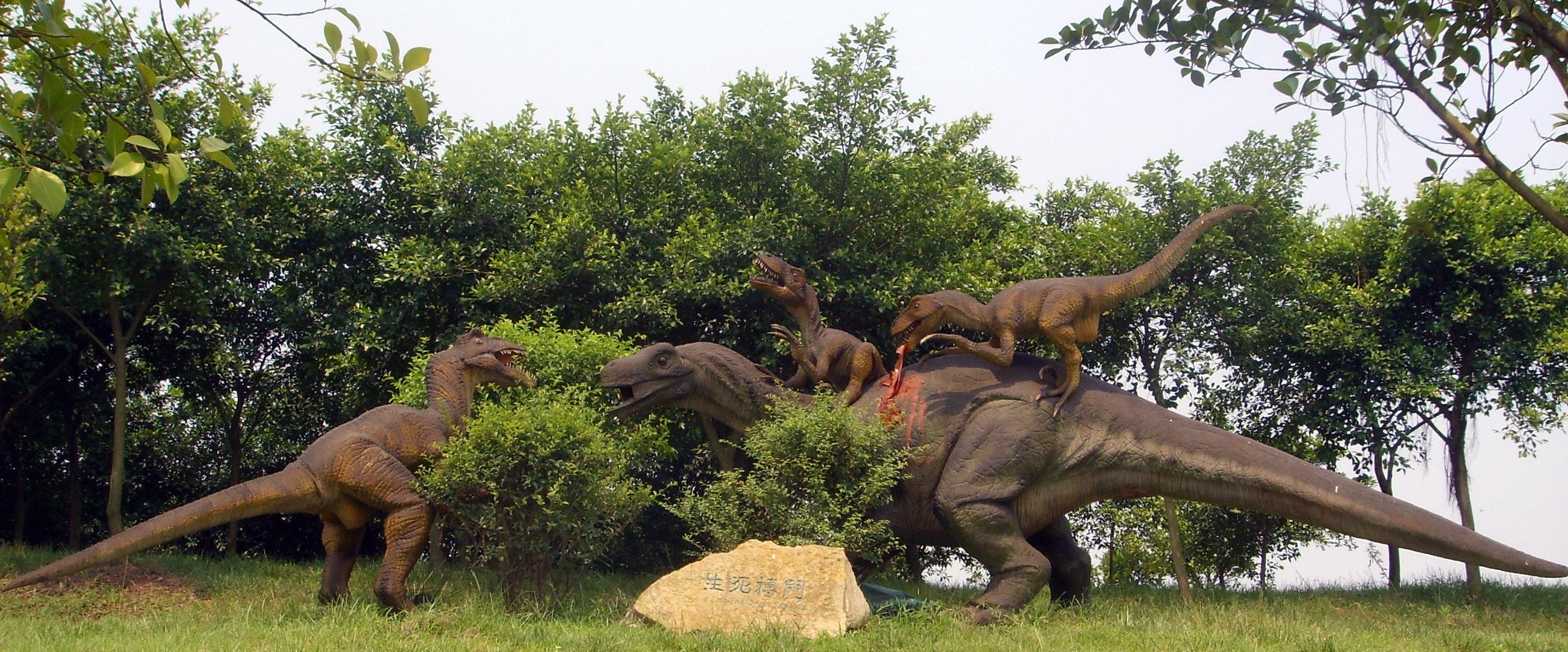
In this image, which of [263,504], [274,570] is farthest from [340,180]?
[263,504]

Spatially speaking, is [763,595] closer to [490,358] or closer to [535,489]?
[535,489]

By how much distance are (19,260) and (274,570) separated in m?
3.62

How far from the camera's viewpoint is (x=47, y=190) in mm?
3730

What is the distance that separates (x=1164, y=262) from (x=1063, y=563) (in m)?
2.33

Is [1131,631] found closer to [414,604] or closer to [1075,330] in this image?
[1075,330]

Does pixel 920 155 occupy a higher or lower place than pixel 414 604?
higher

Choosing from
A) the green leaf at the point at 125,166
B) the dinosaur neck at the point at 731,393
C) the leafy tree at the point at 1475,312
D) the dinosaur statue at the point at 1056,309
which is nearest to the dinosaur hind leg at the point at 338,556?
the dinosaur neck at the point at 731,393

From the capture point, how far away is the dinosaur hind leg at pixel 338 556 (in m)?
9.03

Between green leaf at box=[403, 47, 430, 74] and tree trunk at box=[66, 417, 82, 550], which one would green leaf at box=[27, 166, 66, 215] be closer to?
green leaf at box=[403, 47, 430, 74]

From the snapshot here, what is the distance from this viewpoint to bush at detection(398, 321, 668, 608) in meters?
8.49

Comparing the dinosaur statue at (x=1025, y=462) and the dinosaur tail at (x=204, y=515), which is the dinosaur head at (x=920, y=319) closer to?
the dinosaur statue at (x=1025, y=462)

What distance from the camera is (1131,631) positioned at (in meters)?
7.89

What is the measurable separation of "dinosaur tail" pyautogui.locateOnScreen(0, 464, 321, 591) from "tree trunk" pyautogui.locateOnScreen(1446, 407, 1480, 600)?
11.1 m

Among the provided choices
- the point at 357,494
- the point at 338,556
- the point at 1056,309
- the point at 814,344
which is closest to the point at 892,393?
the point at 814,344
